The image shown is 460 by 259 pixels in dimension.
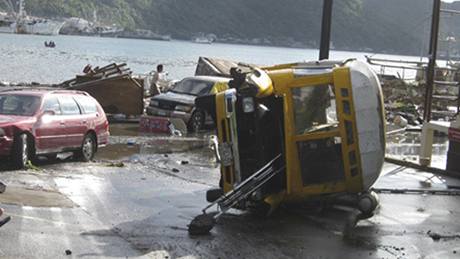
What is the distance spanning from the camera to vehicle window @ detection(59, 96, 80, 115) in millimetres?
16766

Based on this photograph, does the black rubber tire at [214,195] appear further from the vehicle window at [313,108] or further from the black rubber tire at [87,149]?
the black rubber tire at [87,149]

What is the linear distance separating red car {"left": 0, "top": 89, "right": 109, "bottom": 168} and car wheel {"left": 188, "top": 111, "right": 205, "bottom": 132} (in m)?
7.43

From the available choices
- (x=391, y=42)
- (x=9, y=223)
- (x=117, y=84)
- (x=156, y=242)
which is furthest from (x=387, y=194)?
(x=391, y=42)

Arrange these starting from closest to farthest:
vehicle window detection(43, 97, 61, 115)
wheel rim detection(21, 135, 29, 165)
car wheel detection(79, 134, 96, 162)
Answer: wheel rim detection(21, 135, 29, 165)
vehicle window detection(43, 97, 61, 115)
car wheel detection(79, 134, 96, 162)

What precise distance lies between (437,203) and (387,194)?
0.98 metres

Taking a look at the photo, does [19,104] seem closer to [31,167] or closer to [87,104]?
[31,167]

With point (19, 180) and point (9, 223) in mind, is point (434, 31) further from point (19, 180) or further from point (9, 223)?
point (9, 223)

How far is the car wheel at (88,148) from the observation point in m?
17.4

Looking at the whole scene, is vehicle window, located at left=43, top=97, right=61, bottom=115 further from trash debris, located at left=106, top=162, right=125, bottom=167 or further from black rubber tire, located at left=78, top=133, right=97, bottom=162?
trash debris, located at left=106, top=162, right=125, bottom=167

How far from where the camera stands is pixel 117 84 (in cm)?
2759

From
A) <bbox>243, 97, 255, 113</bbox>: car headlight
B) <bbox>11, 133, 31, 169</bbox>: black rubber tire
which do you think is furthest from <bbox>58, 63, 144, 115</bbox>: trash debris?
<bbox>243, 97, 255, 113</bbox>: car headlight

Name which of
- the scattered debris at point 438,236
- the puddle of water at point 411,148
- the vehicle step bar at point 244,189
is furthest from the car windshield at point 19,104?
the puddle of water at point 411,148

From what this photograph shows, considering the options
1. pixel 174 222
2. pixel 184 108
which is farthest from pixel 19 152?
pixel 184 108

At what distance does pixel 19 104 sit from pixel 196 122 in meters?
10.3
